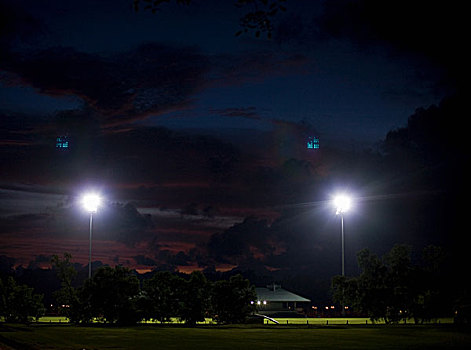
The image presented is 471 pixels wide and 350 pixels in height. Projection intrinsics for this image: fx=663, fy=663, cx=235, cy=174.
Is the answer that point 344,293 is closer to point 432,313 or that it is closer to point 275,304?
point 432,313

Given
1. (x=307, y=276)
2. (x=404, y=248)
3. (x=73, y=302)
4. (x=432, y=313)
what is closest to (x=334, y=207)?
(x=404, y=248)

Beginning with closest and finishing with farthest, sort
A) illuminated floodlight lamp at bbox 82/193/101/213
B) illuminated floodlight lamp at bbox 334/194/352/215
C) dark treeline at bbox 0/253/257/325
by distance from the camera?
dark treeline at bbox 0/253/257/325
illuminated floodlight lamp at bbox 82/193/101/213
illuminated floodlight lamp at bbox 334/194/352/215

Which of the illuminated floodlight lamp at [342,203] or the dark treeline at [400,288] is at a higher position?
the illuminated floodlight lamp at [342,203]

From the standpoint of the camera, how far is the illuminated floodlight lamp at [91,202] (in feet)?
225

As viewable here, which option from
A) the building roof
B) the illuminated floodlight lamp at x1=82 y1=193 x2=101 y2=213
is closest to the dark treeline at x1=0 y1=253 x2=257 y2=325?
the illuminated floodlight lamp at x1=82 y1=193 x2=101 y2=213

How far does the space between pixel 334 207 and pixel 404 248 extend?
9540 mm

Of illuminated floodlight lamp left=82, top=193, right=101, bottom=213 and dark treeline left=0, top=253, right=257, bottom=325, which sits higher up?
illuminated floodlight lamp left=82, top=193, right=101, bottom=213

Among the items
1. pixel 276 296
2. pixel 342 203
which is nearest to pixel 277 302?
pixel 276 296

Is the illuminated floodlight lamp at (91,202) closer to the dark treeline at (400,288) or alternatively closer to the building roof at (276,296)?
the dark treeline at (400,288)

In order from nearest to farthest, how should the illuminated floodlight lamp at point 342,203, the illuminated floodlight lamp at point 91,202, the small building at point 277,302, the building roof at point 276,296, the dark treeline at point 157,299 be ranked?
the dark treeline at point 157,299
the illuminated floodlight lamp at point 91,202
the illuminated floodlight lamp at point 342,203
the small building at point 277,302
the building roof at point 276,296

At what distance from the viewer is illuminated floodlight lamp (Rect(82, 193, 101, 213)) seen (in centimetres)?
6862

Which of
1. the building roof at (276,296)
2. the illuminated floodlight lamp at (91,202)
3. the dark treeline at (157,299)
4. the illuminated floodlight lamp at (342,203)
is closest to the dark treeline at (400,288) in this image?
the illuminated floodlight lamp at (342,203)

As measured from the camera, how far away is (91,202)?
68.9 m

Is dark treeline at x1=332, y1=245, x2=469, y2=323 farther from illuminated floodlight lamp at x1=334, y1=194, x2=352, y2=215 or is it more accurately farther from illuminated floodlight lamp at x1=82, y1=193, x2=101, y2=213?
illuminated floodlight lamp at x1=82, y1=193, x2=101, y2=213
